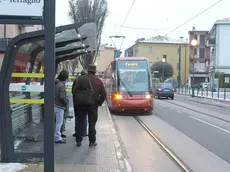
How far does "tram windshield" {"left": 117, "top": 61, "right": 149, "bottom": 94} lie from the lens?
62.6ft

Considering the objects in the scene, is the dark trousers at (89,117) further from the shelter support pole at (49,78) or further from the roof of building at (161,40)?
the roof of building at (161,40)

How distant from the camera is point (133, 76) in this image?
763 inches

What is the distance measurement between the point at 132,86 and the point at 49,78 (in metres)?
14.3

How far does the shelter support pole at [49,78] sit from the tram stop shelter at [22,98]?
1111 millimetres

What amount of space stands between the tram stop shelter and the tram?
9.40 meters

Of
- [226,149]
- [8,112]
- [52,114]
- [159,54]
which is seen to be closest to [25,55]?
[8,112]

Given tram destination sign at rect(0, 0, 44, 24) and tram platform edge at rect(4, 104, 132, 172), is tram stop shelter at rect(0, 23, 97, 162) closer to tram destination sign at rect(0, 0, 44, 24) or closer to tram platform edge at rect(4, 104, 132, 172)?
tram platform edge at rect(4, 104, 132, 172)

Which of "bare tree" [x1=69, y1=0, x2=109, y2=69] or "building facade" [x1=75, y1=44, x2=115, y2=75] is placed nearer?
"bare tree" [x1=69, y1=0, x2=109, y2=69]

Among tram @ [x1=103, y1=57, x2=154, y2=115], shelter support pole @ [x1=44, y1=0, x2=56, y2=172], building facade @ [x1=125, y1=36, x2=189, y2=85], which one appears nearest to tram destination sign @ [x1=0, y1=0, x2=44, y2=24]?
shelter support pole @ [x1=44, y1=0, x2=56, y2=172]

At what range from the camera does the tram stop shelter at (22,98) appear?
6.68m

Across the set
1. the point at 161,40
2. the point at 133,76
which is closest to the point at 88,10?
the point at 133,76

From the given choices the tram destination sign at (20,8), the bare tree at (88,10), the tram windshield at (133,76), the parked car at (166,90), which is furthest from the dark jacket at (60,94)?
the parked car at (166,90)

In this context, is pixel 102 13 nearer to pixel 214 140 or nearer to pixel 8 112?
pixel 214 140

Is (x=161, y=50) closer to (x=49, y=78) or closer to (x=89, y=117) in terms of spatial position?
(x=89, y=117)
